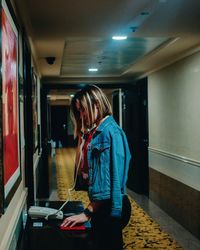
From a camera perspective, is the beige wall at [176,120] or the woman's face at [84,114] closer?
the woman's face at [84,114]

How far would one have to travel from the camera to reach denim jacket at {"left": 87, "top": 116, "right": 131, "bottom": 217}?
1.75 m

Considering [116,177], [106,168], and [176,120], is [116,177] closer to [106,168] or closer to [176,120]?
[106,168]

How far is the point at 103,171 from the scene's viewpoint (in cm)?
175

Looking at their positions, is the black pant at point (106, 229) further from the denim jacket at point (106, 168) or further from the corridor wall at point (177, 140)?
the corridor wall at point (177, 140)

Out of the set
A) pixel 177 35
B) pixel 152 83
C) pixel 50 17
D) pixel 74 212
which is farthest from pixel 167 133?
pixel 74 212

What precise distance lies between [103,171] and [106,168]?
19 mm

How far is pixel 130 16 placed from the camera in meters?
2.91

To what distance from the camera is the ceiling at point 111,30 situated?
105 inches

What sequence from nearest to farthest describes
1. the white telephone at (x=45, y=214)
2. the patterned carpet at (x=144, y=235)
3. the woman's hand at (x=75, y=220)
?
the woman's hand at (x=75, y=220) < the white telephone at (x=45, y=214) < the patterned carpet at (x=144, y=235)

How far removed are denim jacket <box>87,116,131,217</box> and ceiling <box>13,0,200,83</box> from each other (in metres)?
1.14

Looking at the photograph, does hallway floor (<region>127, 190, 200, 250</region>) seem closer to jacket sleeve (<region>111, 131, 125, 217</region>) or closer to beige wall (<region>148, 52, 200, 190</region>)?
beige wall (<region>148, 52, 200, 190</region>)

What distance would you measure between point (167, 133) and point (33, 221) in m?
3.75

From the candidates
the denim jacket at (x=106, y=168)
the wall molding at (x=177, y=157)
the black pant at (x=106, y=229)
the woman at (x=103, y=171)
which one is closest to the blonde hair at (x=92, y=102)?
the woman at (x=103, y=171)

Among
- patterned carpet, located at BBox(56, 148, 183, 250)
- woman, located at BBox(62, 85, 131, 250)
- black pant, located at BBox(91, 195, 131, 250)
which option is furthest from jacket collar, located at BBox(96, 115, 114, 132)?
patterned carpet, located at BBox(56, 148, 183, 250)
